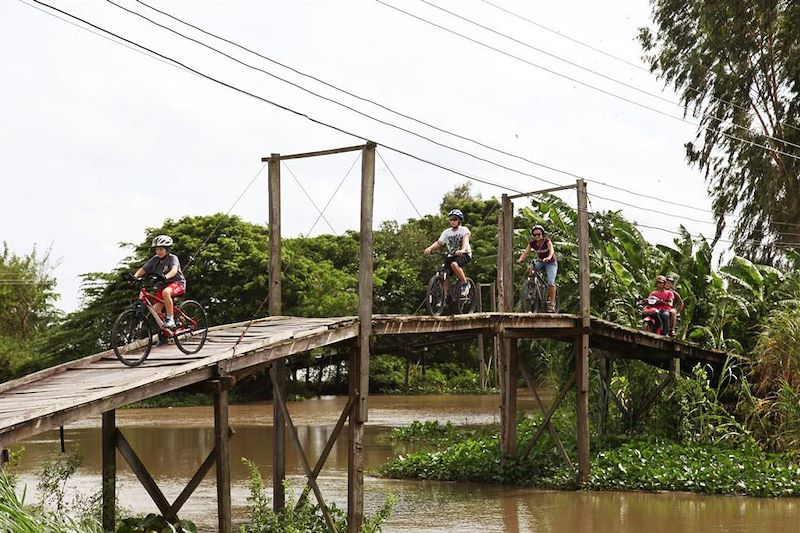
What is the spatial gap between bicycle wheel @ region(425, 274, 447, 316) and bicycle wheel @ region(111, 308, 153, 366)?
4.91 meters

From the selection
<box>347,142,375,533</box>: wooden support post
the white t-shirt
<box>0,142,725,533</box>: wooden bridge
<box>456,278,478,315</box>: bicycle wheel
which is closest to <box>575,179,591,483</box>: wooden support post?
<box>0,142,725,533</box>: wooden bridge

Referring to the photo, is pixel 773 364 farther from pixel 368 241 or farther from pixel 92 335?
pixel 92 335

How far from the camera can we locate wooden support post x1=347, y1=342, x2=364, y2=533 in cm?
1441

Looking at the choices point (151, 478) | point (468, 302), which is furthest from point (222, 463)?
point (468, 302)

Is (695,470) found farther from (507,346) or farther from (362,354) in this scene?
(362,354)

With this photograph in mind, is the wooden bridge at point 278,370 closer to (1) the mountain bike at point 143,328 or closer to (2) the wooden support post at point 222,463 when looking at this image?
(2) the wooden support post at point 222,463

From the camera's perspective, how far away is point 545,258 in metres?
18.8

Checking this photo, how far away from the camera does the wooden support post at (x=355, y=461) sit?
14.4 metres

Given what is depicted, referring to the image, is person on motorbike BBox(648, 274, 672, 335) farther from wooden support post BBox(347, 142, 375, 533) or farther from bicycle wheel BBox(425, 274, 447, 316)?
wooden support post BBox(347, 142, 375, 533)

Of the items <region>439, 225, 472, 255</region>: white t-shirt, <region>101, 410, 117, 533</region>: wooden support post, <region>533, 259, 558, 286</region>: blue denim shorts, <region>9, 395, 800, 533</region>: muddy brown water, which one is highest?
<region>439, 225, 472, 255</region>: white t-shirt

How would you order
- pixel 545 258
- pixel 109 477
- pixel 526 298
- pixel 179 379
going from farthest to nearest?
pixel 526 298, pixel 545 258, pixel 109 477, pixel 179 379

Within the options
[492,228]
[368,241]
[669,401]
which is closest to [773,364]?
[669,401]

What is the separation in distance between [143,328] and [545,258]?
7.55 metres

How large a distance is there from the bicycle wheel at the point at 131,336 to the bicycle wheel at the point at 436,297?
491 centimetres
